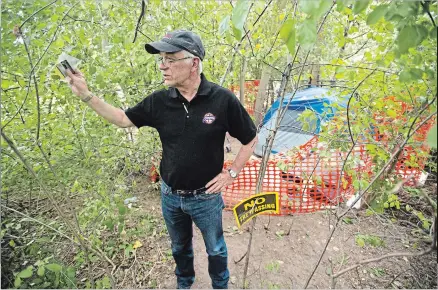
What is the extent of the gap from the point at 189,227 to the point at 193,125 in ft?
2.99

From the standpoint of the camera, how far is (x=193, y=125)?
5.84 ft

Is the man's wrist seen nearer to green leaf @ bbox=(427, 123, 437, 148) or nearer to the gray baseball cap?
the gray baseball cap

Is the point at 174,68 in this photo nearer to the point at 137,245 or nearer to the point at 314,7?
the point at 314,7

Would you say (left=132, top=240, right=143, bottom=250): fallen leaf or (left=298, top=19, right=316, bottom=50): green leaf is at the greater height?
(left=298, top=19, right=316, bottom=50): green leaf

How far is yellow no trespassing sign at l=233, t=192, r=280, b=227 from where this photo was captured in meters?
1.87

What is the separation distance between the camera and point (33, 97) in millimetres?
2014

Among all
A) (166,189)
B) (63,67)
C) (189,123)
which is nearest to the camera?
(63,67)

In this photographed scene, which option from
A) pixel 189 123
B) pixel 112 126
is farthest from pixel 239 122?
pixel 112 126

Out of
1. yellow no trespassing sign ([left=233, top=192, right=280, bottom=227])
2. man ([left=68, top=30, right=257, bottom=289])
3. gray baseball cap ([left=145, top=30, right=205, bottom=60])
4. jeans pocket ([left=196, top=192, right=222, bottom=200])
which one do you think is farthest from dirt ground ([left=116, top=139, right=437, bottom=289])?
gray baseball cap ([left=145, top=30, right=205, bottom=60])

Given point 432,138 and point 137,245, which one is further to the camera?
point 137,245

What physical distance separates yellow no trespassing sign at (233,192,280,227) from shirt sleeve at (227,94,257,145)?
417 mm

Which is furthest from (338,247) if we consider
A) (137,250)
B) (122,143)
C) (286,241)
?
(122,143)

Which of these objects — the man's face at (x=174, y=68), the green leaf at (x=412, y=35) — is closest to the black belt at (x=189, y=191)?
the man's face at (x=174, y=68)

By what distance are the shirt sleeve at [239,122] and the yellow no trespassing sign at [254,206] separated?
417 millimetres
